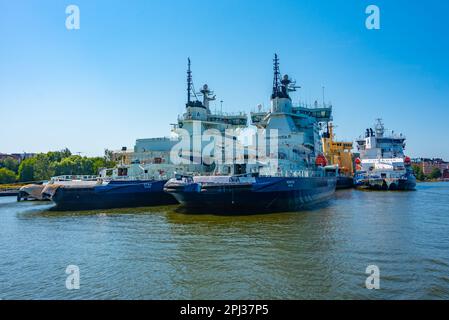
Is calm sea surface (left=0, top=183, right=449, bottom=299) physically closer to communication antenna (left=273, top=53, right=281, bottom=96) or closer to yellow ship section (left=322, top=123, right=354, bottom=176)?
communication antenna (left=273, top=53, right=281, bottom=96)

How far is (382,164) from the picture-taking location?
216 feet

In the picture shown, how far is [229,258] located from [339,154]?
7839 centimetres

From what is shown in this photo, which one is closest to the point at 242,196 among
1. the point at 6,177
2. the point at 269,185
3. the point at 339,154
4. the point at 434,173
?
the point at 269,185

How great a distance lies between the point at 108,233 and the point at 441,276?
1776cm

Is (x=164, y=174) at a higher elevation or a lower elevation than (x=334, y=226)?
higher

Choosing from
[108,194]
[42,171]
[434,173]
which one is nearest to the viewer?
[108,194]

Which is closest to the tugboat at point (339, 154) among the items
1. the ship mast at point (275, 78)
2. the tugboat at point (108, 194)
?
the ship mast at point (275, 78)

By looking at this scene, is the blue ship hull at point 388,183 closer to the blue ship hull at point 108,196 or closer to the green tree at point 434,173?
the blue ship hull at point 108,196

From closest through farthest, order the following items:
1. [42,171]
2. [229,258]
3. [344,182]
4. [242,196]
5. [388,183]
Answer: [229,258] < [242,196] < [388,183] < [344,182] < [42,171]

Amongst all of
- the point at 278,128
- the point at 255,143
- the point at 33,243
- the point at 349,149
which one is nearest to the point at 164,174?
the point at 255,143

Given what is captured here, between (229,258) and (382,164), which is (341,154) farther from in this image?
(229,258)

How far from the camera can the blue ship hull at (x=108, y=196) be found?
32.9 meters

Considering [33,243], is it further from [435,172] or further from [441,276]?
[435,172]

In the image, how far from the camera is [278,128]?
43.5 m
